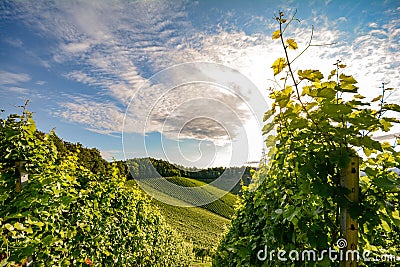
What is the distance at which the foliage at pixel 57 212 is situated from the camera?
2.54m

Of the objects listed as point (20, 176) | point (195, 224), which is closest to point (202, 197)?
point (195, 224)

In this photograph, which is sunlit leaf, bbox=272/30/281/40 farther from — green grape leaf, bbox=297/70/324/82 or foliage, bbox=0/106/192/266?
foliage, bbox=0/106/192/266

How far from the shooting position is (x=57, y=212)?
3.14 m

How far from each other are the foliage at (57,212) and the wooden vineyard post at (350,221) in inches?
70.0

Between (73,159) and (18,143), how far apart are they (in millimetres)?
1276

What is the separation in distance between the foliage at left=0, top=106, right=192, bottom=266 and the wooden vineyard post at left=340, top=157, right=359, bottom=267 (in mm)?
1777

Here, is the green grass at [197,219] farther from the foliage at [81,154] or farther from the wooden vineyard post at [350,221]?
the wooden vineyard post at [350,221]

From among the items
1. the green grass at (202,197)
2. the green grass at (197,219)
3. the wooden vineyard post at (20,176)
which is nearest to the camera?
the wooden vineyard post at (20,176)

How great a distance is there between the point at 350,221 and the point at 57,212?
9.43ft

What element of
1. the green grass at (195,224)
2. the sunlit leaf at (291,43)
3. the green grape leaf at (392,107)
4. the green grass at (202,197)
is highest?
the green grass at (202,197)

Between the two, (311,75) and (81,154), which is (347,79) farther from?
(81,154)

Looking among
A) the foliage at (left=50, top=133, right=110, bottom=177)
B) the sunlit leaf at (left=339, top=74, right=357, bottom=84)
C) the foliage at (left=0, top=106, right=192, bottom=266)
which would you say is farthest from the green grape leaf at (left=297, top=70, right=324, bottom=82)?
the foliage at (left=50, top=133, right=110, bottom=177)

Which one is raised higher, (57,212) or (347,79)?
(347,79)

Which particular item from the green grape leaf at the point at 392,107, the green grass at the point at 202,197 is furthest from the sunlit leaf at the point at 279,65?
the green grass at the point at 202,197
